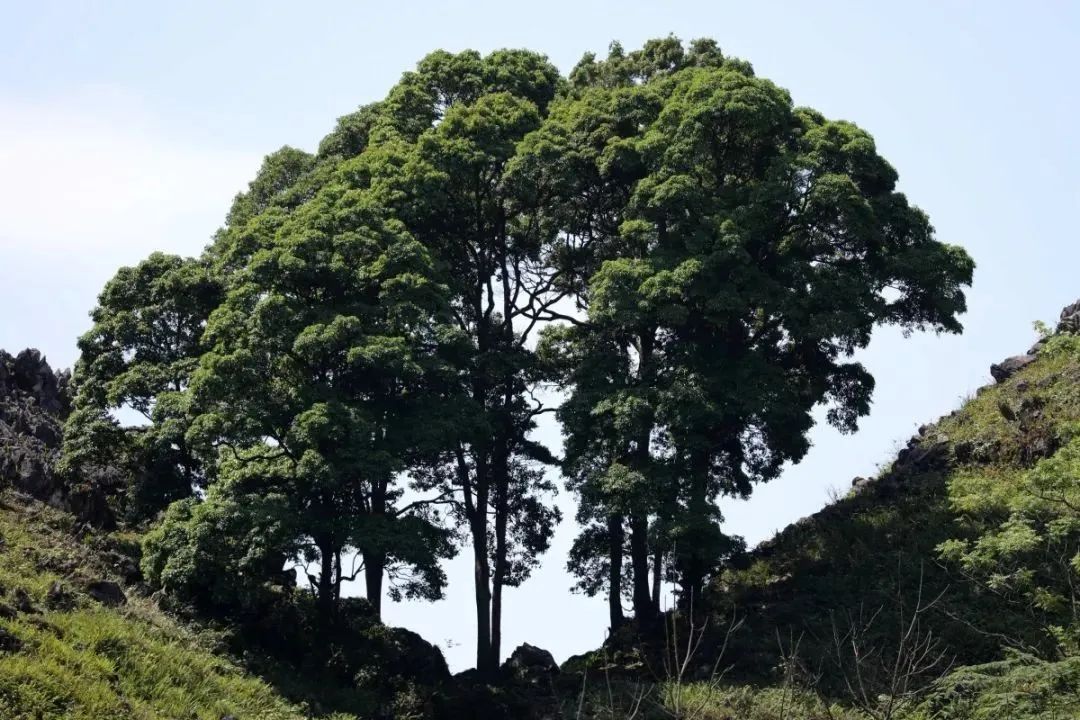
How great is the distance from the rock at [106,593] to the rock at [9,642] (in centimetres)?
437

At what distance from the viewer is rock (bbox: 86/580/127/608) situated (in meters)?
26.8

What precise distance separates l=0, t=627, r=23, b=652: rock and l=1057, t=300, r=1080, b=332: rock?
3153 centimetres

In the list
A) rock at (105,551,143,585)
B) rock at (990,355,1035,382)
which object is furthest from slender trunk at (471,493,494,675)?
rock at (990,355,1035,382)

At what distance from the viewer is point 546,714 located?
29.0 m

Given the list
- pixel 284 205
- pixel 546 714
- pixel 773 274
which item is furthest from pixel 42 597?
pixel 773 274

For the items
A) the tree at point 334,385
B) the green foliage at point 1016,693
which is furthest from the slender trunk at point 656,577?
the green foliage at point 1016,693

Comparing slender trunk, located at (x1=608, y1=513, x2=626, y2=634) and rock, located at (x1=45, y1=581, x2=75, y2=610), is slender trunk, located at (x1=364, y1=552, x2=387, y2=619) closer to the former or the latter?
slender trunk, located at (x1=608, y1=513, x2=626, y2=634)

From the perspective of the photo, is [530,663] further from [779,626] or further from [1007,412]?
[1007,412]

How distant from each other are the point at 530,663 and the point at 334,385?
953 cm

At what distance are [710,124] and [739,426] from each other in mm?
8316

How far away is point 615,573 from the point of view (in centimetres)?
3453

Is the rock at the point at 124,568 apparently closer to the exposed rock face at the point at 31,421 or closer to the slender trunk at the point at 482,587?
the exposed rock face at the point at 31,421

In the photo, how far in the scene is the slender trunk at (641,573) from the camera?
33188 millimetres

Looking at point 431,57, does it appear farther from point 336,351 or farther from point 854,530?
point 854,530
